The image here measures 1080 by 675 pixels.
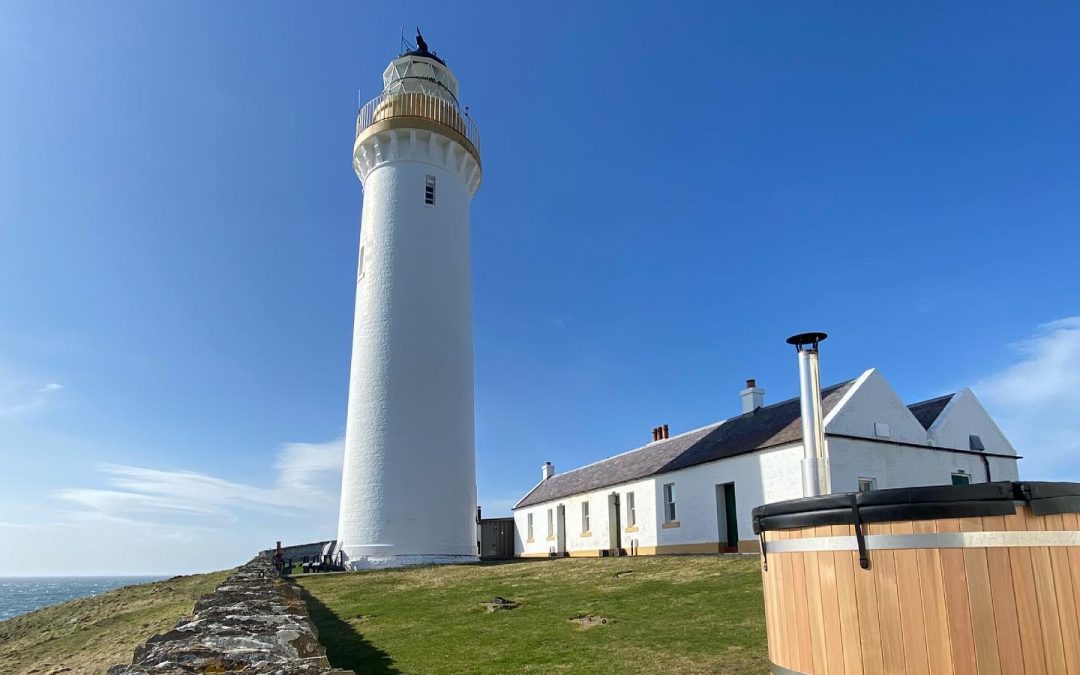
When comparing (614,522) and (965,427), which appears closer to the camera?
(965,427)

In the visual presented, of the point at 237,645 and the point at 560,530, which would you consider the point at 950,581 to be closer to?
the point at 237,645

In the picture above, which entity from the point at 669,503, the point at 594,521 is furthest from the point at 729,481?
the point at 594,521

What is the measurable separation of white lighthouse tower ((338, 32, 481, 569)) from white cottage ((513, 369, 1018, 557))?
6.82 meters

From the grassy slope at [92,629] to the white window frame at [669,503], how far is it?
597 inches

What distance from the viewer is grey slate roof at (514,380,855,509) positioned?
22047 mm

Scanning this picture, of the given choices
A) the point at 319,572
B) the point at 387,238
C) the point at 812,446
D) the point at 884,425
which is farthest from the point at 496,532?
the point at 812,446

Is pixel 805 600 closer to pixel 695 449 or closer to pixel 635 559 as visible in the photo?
pixel 635 559

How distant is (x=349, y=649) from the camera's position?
1041 cm

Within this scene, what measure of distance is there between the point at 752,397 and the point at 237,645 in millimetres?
23831

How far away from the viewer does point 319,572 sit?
2378cm

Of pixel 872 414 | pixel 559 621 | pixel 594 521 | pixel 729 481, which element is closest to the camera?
pixel 559 621

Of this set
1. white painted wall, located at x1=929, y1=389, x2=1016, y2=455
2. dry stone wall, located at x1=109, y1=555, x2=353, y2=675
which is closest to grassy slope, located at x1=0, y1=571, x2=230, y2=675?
dry stone wall, located at x1=109, y1=555, x2=353, y2=675

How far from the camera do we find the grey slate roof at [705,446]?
22.0m

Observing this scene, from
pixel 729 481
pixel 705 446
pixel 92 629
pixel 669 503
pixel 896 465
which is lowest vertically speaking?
pixel 92 629
